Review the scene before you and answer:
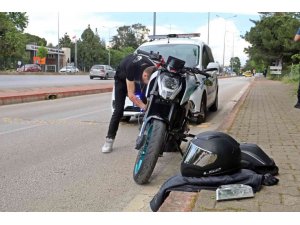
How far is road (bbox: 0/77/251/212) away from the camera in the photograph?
4145mm

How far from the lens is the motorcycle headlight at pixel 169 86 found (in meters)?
4.79

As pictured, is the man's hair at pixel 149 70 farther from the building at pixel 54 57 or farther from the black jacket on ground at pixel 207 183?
the building at pixel 54 57

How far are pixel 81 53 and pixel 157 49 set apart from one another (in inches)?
3377

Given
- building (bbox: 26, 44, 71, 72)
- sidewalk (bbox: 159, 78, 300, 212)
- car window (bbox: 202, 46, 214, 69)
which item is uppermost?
building (bbox: 26, 44, 71, 72)

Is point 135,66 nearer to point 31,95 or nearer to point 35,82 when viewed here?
point 31,95

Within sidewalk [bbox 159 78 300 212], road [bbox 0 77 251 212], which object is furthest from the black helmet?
road [bbox 0 77 251 212]

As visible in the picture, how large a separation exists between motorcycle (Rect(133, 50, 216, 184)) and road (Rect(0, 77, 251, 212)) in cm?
31

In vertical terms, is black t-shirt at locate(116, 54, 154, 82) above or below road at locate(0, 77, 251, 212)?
above

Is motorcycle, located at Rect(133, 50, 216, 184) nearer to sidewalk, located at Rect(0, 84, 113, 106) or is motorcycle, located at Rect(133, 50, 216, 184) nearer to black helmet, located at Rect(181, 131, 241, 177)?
black helmet, located at Rect(181, 131, 241, 177)

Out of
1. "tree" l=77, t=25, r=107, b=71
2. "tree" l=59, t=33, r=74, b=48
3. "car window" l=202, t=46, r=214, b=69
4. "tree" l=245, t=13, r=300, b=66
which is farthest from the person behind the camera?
"tree" l=59, t=33, r=74, b=48

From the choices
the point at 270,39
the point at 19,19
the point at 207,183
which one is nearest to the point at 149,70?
the point at 207,183

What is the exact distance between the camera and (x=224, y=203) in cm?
345
